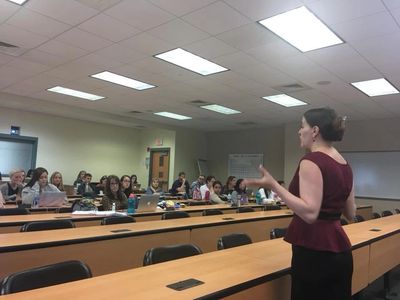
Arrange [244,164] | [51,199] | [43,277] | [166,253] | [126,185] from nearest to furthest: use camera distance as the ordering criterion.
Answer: [43,277]
[166,253]
[51,199]
[126,185]
[244,164]

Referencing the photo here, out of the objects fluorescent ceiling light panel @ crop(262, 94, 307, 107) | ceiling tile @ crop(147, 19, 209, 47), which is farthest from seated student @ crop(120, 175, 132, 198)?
fluorescent ceiling light panel @ crop(262, 94, 307, 107)

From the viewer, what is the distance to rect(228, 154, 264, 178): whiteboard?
11.4 meters

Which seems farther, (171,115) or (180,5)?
(171,115)

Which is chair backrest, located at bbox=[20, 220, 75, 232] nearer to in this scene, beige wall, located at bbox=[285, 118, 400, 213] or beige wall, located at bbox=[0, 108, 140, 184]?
beige wall, located at bbox=[0, 108, 140, 184]

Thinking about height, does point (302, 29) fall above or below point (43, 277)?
above

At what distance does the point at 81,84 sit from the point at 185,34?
328cm

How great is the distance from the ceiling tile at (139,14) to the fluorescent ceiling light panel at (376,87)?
3659 millimetres

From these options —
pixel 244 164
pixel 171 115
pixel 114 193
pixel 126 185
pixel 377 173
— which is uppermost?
pixel 171 115

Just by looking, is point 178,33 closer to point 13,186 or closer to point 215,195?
point 215,195

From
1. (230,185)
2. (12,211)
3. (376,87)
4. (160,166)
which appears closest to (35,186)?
(12,211)

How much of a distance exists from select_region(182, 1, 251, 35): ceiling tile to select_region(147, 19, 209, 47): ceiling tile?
0.38ft

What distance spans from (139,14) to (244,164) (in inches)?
335

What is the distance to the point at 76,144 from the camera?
10.6 m

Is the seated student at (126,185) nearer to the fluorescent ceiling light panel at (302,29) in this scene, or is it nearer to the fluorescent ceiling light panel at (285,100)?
the fluorescent ceiling light panel at (302,29)
